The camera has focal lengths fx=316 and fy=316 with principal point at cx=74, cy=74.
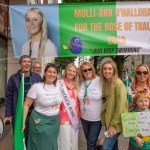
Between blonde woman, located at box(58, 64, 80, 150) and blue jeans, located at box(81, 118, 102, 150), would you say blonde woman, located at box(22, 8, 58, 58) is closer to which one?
blonde woman, located at box(58, 64, 80, 150)

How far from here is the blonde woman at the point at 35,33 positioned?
496 cm

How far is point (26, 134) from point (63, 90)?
865 millimetres

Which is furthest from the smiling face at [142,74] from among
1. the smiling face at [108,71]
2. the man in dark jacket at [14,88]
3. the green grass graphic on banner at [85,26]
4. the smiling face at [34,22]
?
the smiling face at [34,22]

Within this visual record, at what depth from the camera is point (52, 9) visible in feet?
16.5

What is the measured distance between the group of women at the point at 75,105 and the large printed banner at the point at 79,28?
593 mm

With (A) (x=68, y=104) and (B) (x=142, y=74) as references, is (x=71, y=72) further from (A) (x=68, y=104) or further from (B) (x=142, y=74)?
(B) (x=142, y=74)

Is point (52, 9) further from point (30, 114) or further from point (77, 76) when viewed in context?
point (30, 114)

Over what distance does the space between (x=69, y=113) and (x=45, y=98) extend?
493 millimetres

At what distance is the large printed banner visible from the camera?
16.3 feet

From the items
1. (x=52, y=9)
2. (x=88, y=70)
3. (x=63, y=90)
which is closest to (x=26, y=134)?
(x=63, y=90)

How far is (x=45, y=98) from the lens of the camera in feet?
13.9

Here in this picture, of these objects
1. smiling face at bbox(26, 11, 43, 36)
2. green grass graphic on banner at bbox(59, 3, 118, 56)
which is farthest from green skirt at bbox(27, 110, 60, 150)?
smiling face at bbox(26, 11, 43, 36)

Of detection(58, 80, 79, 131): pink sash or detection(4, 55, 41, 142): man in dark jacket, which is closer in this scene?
detection(58, 80, 79, 131): pink sash

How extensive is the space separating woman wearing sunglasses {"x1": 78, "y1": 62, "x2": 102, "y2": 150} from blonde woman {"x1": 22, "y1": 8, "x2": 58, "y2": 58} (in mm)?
803
